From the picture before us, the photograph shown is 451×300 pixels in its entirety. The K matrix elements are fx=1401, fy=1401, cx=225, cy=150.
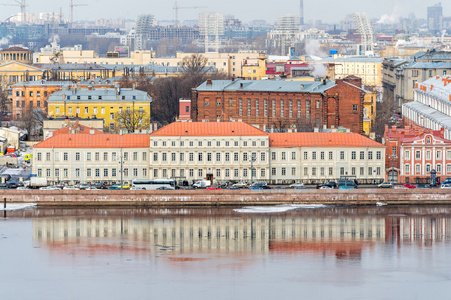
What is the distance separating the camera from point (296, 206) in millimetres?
46469

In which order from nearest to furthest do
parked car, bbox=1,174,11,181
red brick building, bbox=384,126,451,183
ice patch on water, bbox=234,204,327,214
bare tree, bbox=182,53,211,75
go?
ice patch on water, bbox=234,204,327,214 < red brick building, bbox=384,126,451,183 < parked car, bbox=1,174,11,181 < bare tree, bbox=182,53,211,75

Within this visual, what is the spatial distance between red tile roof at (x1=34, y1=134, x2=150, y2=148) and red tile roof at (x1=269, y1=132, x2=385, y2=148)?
4.73 m

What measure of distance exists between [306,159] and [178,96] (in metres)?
23.1

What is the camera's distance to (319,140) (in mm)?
50125

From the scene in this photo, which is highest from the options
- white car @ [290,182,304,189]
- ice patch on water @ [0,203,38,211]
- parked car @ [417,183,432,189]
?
white car @ [290,182,304,189]

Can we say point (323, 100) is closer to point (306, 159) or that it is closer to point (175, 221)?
point (306, 159)

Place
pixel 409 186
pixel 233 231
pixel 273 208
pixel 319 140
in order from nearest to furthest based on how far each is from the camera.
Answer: pixel 233 231 → pixel 273 208 → pixel 409 186 → pixel 319 140

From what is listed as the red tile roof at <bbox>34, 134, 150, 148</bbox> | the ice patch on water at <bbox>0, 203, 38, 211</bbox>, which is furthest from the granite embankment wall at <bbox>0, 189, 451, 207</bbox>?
the red tile roof at <bbox>34, 134, 150, 148</bbox>

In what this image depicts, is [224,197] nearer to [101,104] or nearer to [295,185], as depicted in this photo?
[295,185]

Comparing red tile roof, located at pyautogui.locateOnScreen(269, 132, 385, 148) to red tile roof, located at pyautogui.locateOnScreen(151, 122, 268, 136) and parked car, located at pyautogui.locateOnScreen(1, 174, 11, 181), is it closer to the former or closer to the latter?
red tile roof, located at pyautogui.locateOnScreen(151, 122, 268, 136)

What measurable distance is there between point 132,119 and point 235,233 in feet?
70.9

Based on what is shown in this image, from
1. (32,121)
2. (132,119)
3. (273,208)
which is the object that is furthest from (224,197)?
(32,121)

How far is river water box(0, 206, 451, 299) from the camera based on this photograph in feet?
111

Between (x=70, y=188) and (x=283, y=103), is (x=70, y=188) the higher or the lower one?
the lower one
